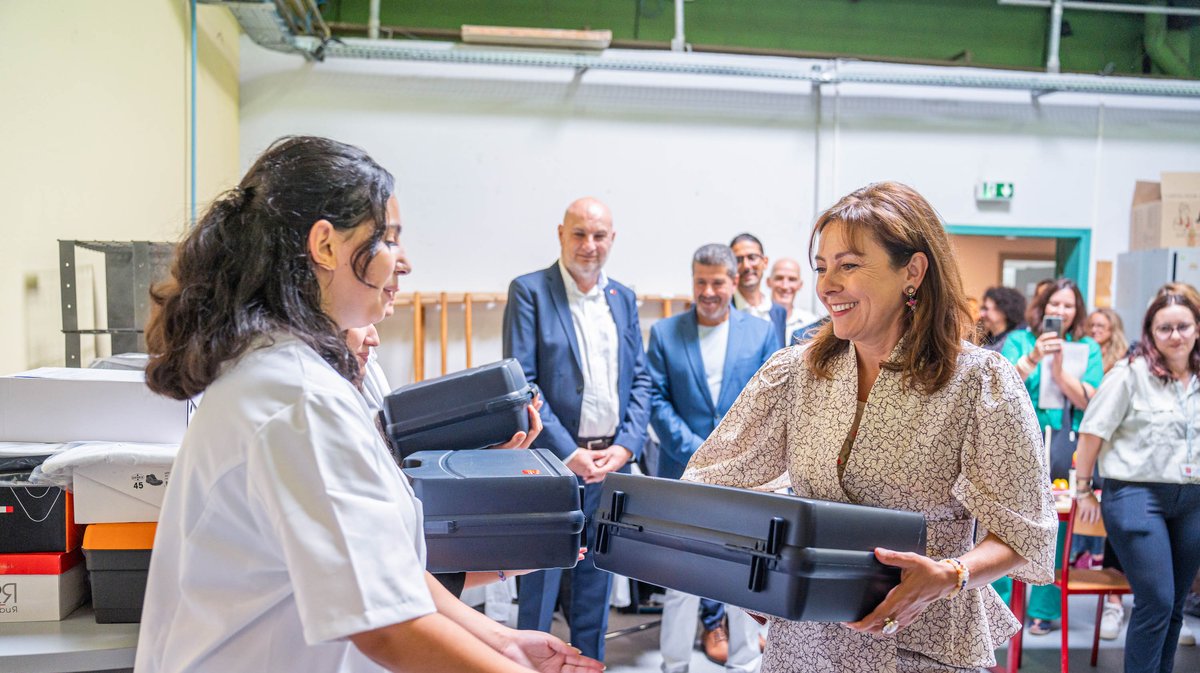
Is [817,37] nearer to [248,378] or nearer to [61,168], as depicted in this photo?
[61,168]

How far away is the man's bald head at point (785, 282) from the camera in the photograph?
4145 millimetres

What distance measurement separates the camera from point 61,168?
2410 mm

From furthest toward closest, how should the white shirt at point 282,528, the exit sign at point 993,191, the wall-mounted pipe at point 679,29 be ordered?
1. the exit sign at point 993,191
2. the wall-mounted pipe at point 679,29
3. the white shirt at point 282,528

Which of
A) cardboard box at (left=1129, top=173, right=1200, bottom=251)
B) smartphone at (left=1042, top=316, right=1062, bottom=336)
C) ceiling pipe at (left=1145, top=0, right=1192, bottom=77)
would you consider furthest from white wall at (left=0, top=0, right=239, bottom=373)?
ceiling pipe at (left=1145, top=0, right=1192, bottom=77)

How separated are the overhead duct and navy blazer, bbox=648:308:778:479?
1.86 metres

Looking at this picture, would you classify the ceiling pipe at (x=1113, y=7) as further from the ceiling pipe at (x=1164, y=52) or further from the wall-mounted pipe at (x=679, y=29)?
the wall-mounted pipe at (x=679, y=29)

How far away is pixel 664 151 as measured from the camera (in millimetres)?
4754

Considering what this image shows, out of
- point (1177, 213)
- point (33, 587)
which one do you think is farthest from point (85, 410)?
point (1177, 213)

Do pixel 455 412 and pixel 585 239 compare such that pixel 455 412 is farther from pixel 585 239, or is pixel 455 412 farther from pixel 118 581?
pixel 585 239

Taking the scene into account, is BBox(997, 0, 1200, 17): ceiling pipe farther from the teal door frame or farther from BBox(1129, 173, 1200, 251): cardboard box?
the teal door frame

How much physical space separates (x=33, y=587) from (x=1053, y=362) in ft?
12.3

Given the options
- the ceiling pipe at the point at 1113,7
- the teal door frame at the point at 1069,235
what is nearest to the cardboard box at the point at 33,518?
the teal door frame at the point at 1069,235

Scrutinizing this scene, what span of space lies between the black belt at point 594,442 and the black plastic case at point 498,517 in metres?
1.50

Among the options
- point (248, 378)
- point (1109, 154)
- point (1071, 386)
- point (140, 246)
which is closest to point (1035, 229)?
point (1109, 154)
